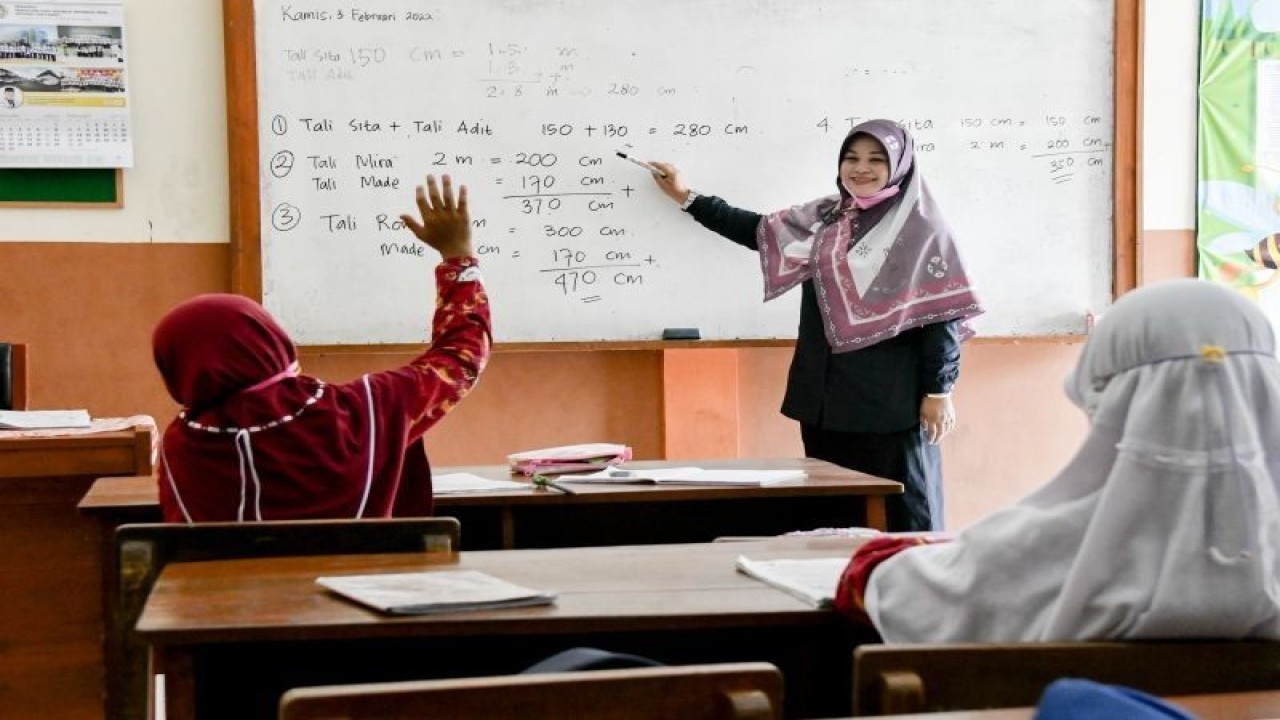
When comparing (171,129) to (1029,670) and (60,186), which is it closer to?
(60,186)

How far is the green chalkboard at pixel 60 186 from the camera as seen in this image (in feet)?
13.5

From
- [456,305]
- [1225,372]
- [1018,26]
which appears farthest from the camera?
[1018,26]

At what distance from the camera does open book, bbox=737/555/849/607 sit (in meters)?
1.76

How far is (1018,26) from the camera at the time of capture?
15.4 feet

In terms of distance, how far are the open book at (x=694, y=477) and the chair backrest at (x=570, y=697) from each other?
184cm

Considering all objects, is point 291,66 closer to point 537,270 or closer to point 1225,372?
point 537,270

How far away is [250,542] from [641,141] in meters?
2.71

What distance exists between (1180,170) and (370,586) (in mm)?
3960

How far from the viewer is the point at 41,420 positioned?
11.6 feet

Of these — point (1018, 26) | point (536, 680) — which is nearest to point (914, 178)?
point (1018, 26)

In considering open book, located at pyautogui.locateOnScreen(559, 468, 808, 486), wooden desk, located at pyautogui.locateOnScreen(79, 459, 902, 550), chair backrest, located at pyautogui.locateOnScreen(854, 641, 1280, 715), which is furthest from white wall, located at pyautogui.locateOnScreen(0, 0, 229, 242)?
chair backrest, located at pyautogui.locateOnScreen(854, 641, 1280, 715)

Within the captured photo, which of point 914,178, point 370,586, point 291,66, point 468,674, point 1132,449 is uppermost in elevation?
point 291,66

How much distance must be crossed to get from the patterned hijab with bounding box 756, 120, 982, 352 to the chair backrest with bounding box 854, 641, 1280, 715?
2.44 meters

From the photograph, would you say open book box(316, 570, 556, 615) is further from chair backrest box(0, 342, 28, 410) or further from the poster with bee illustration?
the poster with bee illustration
